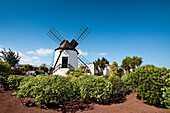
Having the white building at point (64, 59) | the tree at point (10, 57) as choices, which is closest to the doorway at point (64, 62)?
the white building at point (64, 59)

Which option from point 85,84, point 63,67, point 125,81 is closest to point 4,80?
point 85,84

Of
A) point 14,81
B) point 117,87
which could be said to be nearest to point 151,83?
point 117,87

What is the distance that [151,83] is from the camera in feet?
22.2

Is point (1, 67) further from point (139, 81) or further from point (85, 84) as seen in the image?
point (139, 81)

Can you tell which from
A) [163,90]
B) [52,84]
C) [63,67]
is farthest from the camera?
[63,67]

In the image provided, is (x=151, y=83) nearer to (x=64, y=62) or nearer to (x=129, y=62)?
(x=64, y=62)

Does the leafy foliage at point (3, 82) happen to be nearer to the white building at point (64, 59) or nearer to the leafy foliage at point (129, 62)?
the white building at point (64, 59)

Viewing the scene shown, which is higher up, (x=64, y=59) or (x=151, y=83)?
(x=64, y=59)

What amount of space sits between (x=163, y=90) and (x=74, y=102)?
5.83m

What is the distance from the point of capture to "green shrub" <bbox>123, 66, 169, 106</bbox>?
652 centimetres

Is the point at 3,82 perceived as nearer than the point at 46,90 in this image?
No

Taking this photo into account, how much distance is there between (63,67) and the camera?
739 inches

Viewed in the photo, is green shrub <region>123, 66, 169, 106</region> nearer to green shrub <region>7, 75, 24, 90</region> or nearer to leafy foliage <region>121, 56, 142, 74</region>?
green shrub <region>7, 75, 24, 90</region>

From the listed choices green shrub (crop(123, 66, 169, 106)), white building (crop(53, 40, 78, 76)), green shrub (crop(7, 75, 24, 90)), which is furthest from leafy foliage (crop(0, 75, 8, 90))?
green shrub (crop(123, 66, 169, 106))
